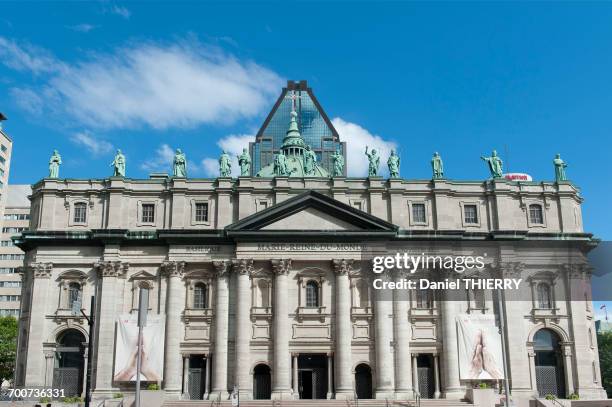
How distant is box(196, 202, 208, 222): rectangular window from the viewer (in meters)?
61.3

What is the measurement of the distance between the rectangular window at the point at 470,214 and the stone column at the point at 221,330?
22.5 meters

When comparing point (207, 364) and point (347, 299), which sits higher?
point (347, 299)

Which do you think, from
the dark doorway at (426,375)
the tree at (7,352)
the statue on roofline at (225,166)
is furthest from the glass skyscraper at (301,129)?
the dark doorway at (426,375)

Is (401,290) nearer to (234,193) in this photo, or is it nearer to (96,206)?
(234,193)

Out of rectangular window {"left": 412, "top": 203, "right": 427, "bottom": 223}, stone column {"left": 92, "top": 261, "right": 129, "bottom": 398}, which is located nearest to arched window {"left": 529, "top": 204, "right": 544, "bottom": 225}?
rectangular window {"left": 412, "top": 203, "right": 427, "bottom": 223}

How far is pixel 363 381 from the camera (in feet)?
190

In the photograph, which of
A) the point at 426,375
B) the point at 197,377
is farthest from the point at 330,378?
the point at 197,377

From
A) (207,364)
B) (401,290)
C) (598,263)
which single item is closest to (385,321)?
(401,290)

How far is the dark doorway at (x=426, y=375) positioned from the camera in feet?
191

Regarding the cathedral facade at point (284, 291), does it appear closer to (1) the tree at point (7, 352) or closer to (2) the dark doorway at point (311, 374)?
(2) the dark doorway at point (311, 374)

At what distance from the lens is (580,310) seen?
6025cm

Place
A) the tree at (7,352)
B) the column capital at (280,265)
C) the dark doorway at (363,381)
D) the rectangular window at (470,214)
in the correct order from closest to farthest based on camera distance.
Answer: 1. the dark doorway at (363,381)
2. the column capital at (280,265)
3. the rectangular window at (470,214)
4. the tree at (7,352)

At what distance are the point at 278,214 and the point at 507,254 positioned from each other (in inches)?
829

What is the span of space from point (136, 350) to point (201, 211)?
13618 millimetres
